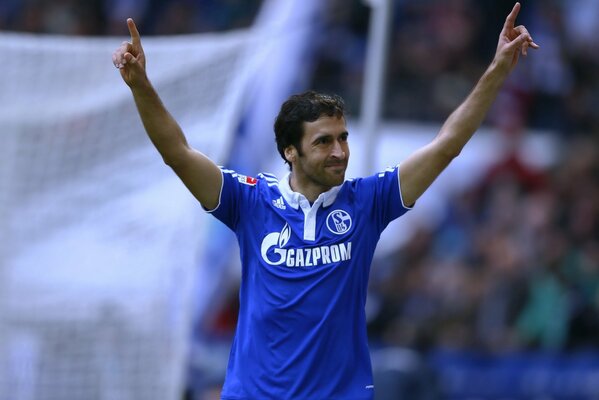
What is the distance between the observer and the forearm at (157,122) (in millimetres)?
5348

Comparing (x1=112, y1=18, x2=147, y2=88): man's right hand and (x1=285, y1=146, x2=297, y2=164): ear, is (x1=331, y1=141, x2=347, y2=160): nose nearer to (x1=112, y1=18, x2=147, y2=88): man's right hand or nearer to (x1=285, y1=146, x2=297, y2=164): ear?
(x1=285, y1=146, x2=297, y2=164): ear

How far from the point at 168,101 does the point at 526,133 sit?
7199 millimetres

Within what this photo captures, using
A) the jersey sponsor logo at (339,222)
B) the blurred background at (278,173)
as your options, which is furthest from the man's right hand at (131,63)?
the blurred background at (278,173)

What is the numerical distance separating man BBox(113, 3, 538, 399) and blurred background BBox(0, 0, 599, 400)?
3.10 metres

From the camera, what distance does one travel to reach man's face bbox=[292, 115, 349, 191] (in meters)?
5.43

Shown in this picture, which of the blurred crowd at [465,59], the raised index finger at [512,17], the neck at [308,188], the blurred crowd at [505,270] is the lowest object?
the neck at [308,188]

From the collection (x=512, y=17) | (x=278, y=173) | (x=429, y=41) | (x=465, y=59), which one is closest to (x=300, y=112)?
(x=512, y=17)

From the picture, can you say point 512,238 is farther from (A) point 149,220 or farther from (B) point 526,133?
(A) point 149,220

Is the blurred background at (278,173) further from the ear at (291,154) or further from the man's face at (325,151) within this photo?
the man's face at (325,151)

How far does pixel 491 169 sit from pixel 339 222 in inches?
363

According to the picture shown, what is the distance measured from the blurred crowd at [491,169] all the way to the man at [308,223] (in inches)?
261

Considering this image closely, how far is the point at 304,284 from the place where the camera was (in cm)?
539

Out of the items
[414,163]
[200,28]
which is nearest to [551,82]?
[200,28]

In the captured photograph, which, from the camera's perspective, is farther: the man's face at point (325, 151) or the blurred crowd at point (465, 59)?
the blurred crowd at point (465, 59)
